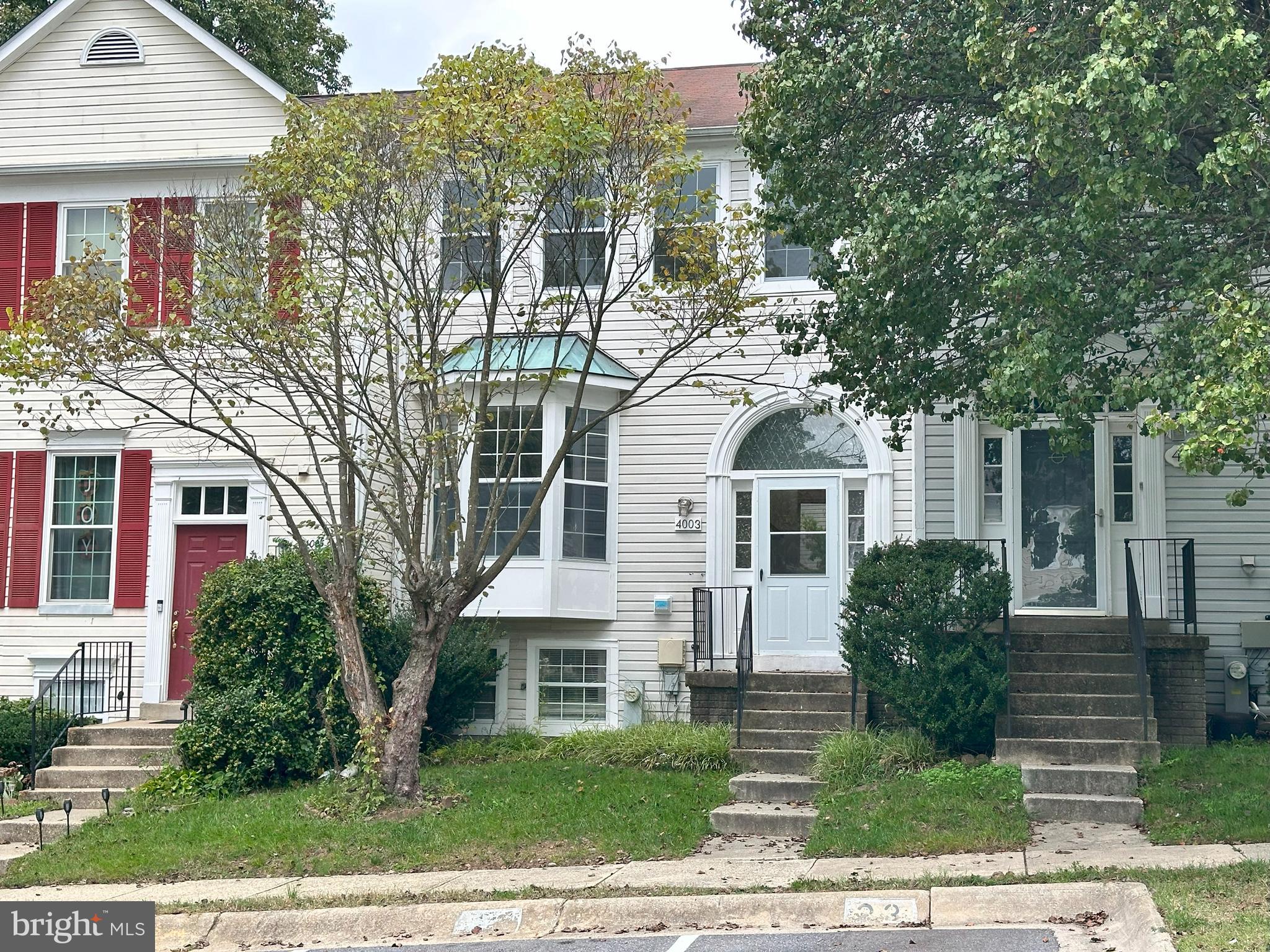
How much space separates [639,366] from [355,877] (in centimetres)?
735

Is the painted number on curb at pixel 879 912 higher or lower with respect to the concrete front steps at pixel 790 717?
lower

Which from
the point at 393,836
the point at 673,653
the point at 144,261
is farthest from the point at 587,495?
the point at 393,836

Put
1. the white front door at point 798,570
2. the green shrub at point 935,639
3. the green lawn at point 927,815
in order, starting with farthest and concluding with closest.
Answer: the white front door at point 798,570 < the green shrub at point 935,639 < the green lawn at point 927,815

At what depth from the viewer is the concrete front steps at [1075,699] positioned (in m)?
11.2

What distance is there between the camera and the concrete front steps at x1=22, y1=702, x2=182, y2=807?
1270 centimetres

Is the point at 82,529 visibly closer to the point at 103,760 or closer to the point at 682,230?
the point at 103,760

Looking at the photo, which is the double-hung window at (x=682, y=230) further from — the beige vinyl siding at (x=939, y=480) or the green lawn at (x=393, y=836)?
the green lawn at (x=393, y=836)

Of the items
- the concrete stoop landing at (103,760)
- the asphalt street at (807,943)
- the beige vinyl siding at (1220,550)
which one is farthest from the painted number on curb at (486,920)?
the beige vinyl siding at (1220,550)

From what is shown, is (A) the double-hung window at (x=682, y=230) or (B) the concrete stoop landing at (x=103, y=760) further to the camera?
(B) the concrete stoop landing at (x=103, y=760)

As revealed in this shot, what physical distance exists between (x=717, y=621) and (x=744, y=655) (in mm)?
1002

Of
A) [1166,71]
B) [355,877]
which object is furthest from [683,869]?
[1166,71]

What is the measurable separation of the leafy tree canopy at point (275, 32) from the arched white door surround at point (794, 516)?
36.2 feet

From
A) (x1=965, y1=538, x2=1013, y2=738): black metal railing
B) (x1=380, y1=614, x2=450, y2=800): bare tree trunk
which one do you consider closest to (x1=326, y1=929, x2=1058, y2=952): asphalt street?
(x1=380, y1=614, x2=450, y2=800): bare tree trunk

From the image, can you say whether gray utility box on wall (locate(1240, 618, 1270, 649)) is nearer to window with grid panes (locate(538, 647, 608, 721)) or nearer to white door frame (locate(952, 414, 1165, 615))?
white door frame (locate(952, 414, 1165, 615))
